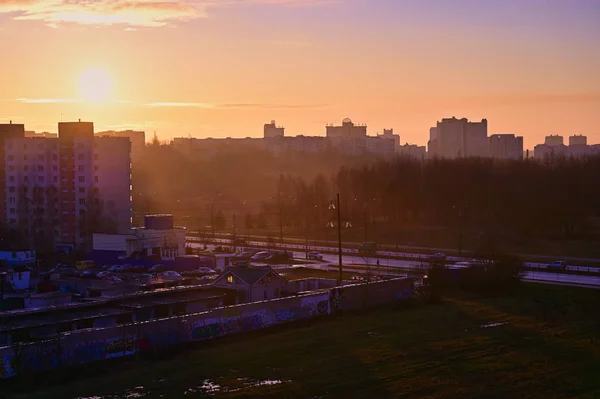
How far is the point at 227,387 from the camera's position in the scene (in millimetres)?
11102

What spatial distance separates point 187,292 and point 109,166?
52.6 feet

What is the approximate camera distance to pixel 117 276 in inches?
874

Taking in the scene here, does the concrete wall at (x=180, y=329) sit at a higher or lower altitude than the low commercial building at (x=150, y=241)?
lower

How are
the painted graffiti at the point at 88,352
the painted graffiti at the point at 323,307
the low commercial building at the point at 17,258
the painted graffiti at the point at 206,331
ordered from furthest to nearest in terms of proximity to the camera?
the low commercial building at the point at 17,258
the painted graffiti at the point at 323,307
the painted graffiti at the point at 206,331
the painted graffiti at the point at 88,352

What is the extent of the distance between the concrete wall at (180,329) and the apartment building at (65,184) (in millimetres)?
15796

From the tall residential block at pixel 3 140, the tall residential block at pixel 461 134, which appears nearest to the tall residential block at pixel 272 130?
Result: the tall residential block at pixel 461 134

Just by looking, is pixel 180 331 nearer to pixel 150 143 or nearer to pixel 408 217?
pixel 408 217

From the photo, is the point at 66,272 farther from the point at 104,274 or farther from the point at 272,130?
the point at 272,130

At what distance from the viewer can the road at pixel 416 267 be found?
21.3m

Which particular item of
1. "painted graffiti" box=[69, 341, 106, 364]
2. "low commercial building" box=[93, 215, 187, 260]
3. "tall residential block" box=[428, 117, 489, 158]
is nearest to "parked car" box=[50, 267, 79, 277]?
"low commercial building" box=[93, 215, 187, 260]

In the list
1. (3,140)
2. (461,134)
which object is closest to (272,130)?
(461,134)

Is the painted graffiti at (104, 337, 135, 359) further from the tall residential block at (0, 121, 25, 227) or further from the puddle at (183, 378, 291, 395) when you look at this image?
the tall residential block at (0, 121, 25, 227)

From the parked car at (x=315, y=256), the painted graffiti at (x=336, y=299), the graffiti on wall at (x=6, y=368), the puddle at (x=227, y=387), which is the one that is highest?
the parked car at (x=315, y=256)

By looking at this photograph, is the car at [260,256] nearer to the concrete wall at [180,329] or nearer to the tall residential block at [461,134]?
the concrete wall at [180,329]
